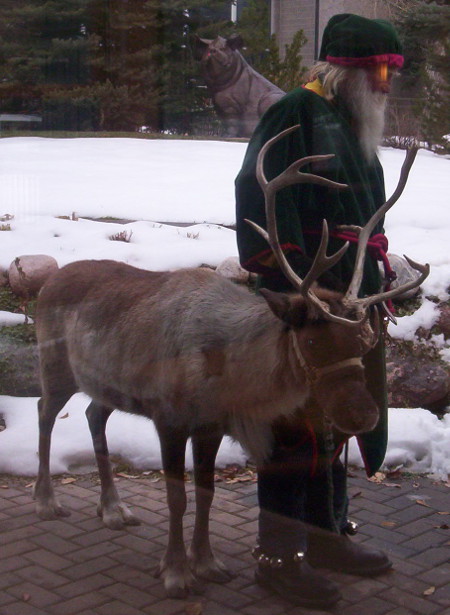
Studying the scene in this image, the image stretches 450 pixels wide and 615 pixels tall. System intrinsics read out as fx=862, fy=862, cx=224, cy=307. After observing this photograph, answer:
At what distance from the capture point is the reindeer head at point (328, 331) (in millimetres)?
2625

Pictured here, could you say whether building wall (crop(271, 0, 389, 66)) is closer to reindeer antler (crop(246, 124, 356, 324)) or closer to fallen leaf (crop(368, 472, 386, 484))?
reindeer antler (crop(246, 124, 356, 324))

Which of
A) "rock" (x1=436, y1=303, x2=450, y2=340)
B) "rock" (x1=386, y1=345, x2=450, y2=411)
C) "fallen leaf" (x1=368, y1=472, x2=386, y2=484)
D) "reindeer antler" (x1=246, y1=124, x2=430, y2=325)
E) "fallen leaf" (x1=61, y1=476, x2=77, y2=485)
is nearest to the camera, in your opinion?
"reindeer antler" (x1=246, y1=124, x2=430, y2=325)

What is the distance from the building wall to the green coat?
521mm

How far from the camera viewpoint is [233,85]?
3430mm

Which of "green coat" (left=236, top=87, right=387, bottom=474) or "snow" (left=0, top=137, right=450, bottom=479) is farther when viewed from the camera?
"snow" (left=0, top=137, right=450, bottom=479)

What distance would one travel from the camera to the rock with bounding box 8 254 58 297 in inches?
152

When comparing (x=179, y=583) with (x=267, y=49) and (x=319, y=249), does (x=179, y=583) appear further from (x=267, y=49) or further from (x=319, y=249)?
(x=267, y=49)

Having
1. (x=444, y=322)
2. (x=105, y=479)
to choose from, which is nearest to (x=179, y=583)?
(x=105, y=479)

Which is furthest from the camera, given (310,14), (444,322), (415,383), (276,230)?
(444,322)

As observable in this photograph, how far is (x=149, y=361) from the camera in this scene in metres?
3.12

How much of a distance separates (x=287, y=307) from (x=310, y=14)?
1384mm

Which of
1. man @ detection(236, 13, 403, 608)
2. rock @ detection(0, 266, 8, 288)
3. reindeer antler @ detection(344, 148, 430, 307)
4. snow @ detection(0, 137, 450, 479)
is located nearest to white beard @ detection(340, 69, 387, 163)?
man @ detection(236, 13, 403, 608)

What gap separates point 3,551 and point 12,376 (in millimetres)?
1033

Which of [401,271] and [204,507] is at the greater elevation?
[401,271]
